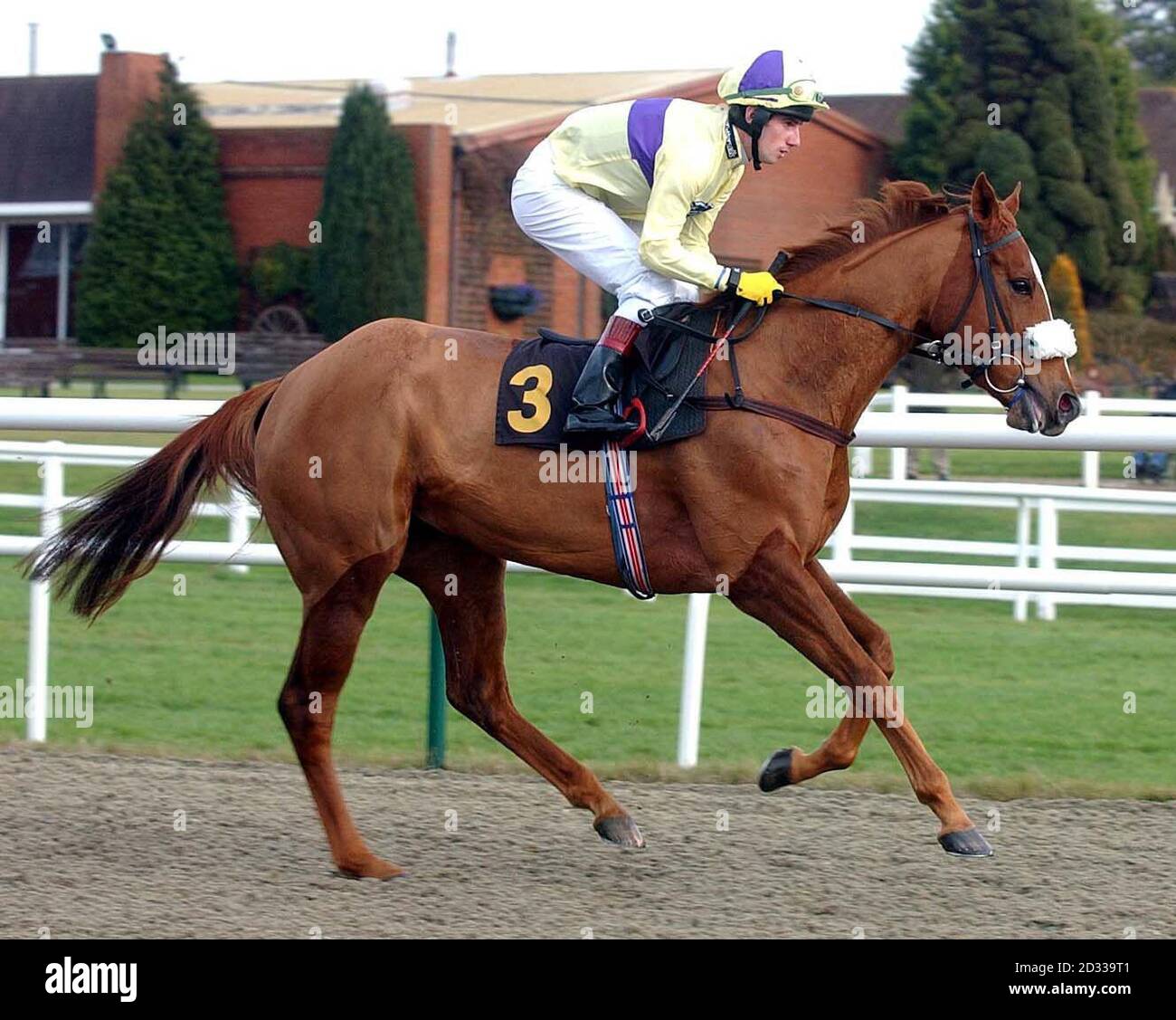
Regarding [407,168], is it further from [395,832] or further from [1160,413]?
[395,832]

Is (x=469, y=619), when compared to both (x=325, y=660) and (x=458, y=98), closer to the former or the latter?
(x=325, y=660)

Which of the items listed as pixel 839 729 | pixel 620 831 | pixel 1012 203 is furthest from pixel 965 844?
pixel 1012 203

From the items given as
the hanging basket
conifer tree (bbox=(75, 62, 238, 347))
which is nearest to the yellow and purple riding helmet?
the hanging basket

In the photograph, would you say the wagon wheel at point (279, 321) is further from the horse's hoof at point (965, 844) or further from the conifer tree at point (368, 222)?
the horse's hoof at point (965, 844)

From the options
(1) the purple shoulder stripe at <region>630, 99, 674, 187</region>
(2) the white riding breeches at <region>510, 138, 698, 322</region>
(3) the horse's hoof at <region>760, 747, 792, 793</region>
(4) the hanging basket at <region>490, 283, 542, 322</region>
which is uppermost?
(4) the hanging basket at <region>490, 283, 542, 322</region>

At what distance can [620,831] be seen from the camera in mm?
4586

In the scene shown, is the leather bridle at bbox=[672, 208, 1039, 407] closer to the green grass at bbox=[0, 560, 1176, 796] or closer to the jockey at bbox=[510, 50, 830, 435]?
the jockey at bbox=[510, 50, 830, 435]

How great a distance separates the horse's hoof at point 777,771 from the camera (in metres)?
4.68

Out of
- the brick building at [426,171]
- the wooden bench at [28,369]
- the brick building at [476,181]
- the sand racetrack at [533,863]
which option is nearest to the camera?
the sand racetrack at [533,863]

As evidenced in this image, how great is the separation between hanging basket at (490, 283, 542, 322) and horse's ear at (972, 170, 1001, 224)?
65.4 ft

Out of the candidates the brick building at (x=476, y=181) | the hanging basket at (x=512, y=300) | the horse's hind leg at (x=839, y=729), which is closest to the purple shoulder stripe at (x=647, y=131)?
the horse's hind leg at (x=839, y=729)

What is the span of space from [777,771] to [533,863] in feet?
2.32

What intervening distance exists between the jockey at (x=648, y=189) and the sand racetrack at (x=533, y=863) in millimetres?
1122

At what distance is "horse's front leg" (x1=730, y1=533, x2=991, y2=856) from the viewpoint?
165 inches
